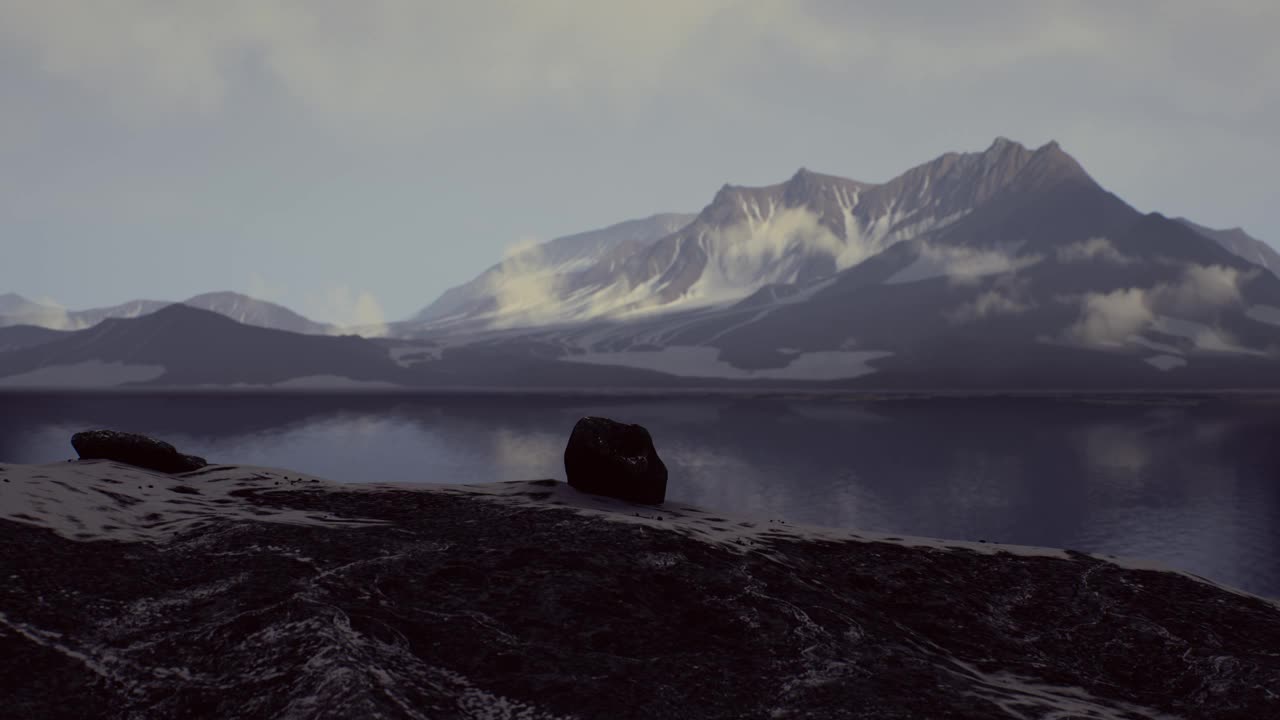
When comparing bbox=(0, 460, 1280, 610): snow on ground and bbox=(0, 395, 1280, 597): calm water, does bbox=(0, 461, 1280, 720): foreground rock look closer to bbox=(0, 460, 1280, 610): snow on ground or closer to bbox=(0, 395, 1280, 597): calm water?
bbox=(0, 460, 1280, 610): snow on ground

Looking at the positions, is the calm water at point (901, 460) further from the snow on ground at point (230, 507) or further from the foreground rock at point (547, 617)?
the snow on ground at point (230, 507)

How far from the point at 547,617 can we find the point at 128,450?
15.5m

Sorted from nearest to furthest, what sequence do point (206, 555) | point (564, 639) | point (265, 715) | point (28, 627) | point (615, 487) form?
point (265, 715)
point (28, 627)
point (564, 639)
point (206, 555)
point (615, 487)

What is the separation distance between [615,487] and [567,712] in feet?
41.0

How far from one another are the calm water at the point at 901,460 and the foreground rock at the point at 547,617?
107 ft

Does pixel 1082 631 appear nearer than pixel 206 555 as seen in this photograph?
No

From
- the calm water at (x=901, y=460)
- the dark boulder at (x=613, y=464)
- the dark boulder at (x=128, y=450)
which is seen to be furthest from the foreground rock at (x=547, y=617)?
the calm water at (x=901, y=460)

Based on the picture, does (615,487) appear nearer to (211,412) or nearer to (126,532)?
(126,532)

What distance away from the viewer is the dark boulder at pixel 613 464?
78.0ft

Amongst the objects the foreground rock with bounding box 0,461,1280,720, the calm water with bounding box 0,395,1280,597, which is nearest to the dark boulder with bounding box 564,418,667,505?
the foreground rock with bounding box 0,461,1280,720

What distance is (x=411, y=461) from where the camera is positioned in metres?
98.6

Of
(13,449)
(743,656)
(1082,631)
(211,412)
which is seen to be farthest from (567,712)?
(211,412)

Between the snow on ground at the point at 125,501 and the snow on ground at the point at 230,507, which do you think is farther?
the snow on ground at the point at 230,507

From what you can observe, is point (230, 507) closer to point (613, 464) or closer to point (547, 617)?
point (547, 617)
